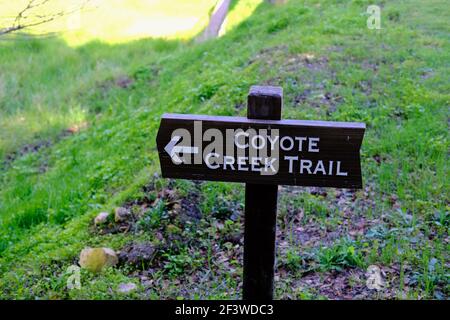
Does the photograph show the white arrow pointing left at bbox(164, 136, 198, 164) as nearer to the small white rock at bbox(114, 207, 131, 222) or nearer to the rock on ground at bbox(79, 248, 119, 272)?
the rock on ground at bbox(79, 248, 119, 272)

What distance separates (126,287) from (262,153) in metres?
1.70

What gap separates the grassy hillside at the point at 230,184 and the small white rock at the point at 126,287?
5cm

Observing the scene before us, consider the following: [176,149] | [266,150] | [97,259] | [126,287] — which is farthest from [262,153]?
[97,259]

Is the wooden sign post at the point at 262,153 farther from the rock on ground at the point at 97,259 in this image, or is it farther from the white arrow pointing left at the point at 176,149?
the rock on ground at the point at 97,259

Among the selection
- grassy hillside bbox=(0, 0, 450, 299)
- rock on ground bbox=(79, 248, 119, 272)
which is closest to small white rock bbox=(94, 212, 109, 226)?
grassy hillside bbox=(0, 0, 450, 299)

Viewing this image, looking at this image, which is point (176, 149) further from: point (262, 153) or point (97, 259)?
point (97, 259)

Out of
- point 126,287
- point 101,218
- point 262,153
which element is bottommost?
point 126,287

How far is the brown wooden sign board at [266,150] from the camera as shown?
9.60 ft

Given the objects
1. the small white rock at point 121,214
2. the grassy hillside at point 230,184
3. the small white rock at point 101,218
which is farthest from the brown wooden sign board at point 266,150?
the small white rock at point 101,218

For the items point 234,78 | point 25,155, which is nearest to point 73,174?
point 25,155

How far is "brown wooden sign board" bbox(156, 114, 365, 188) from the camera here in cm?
293

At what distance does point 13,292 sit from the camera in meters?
4.30

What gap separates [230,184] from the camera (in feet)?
17.7

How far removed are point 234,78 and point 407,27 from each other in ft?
10.9
